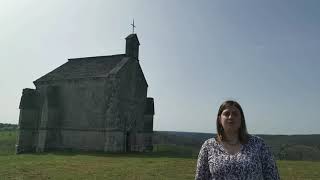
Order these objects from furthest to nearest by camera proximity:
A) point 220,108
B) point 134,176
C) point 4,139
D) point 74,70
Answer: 1. point 4,139
2. point 74,70
3. point 134,176
4. point 220,108

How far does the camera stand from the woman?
5.07m

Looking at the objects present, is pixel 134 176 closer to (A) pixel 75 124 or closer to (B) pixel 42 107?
(A) pixel 75 124

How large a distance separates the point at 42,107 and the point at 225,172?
43.6 metres

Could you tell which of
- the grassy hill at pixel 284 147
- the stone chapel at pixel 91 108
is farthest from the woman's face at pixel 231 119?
the stone chapel at pixel 91 108

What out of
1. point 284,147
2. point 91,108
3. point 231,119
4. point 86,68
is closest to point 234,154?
point 231,119

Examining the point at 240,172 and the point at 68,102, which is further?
the point at 68,102

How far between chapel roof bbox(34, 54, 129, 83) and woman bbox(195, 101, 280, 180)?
123 ft

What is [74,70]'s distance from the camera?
47.1 metres

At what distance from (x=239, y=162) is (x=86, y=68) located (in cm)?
4234

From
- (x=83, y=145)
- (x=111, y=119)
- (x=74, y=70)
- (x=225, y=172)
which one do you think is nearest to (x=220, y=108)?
(x=225, y=172)

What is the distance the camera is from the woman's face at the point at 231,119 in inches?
207

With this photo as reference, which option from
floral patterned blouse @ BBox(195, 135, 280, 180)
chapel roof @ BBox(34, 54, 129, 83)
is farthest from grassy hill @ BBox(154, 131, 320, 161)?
chapel roof @ BBox(34, 54, 129, 83)

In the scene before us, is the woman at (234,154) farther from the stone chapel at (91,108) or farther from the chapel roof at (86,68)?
the chapel roof at (86,68)

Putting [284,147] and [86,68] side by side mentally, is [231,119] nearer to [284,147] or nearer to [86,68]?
[86,68]
